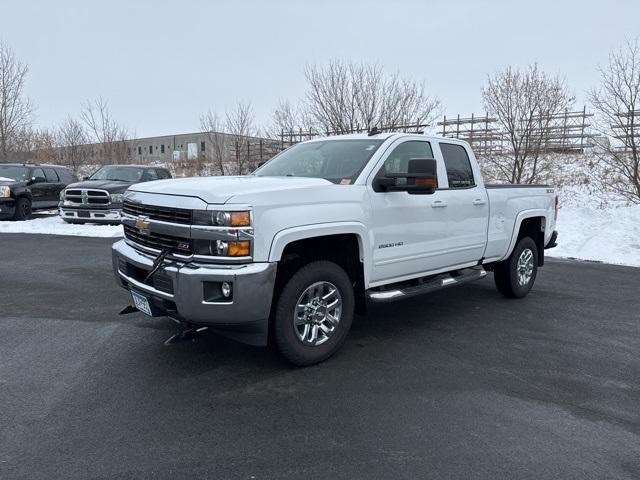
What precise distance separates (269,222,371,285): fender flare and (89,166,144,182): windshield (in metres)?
11.1

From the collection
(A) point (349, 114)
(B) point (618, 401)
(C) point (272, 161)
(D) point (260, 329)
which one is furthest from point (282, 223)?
(A) point (349, 114)

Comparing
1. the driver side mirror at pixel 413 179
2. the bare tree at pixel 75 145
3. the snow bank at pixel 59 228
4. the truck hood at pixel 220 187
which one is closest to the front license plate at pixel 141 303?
the truck hood at pixel 220 187

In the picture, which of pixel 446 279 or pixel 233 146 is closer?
pixel 446 279

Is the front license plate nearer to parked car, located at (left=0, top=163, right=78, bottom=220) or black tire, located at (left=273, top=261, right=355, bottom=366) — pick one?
black tire, located at (left=273, top=261, right=355, bottom=366)

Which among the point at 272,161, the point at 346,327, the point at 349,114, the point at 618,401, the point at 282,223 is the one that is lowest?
the point at 618,401

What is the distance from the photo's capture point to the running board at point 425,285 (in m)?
4.38

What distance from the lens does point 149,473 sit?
2596 millimetres

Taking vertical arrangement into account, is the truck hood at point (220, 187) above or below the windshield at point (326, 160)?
below

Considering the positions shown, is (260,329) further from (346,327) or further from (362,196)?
(362,196)

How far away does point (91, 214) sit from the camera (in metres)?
12.7

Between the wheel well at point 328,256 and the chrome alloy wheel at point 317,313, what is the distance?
0.73 feet

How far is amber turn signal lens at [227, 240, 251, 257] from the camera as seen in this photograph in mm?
3430

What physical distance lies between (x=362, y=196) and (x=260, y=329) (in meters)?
1.47

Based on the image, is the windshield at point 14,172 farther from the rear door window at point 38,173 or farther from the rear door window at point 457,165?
the rear door window at point 457,165
